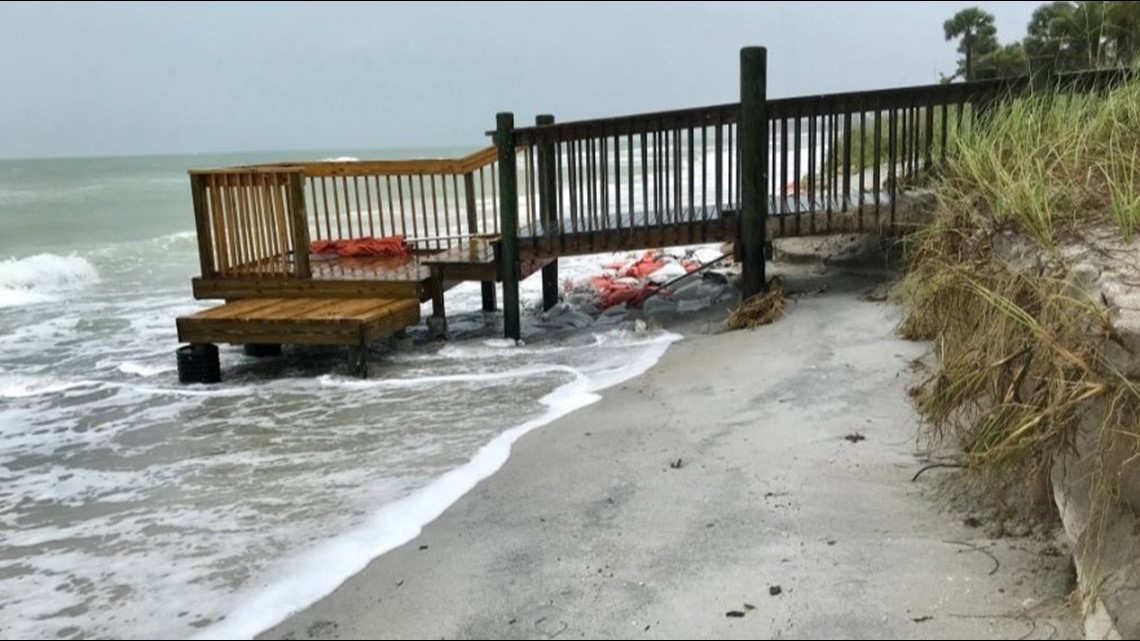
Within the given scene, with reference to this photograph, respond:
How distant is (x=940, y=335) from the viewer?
4.27m

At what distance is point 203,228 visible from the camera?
29.8ft

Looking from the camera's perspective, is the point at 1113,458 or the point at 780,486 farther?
the point at 780,486

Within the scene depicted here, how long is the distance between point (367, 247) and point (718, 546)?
297 inches

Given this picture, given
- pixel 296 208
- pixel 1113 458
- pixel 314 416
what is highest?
pixel 296 208

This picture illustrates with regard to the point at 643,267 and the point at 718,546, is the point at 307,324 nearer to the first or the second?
the point at 718,546

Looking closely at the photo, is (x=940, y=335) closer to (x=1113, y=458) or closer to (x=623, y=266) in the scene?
(x=1113, y=458)

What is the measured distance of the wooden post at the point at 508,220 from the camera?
8.47 meters

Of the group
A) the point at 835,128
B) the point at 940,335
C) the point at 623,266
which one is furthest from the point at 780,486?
the point at 623,266

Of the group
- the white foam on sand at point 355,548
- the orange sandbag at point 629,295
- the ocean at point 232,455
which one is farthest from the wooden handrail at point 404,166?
the white foam on sand at point 355,548

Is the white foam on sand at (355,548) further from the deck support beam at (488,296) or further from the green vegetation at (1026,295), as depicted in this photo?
the deck support beam at (488,296)

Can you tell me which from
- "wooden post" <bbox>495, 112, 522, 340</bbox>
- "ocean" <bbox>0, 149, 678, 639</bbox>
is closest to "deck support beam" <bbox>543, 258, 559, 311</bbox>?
"ocean" <bbox>0, 149, 678, 639</bbox>

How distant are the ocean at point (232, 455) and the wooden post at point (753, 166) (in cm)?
101

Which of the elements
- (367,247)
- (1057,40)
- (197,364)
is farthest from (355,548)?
(1057,40)

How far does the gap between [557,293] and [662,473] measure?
7164 millimetres
